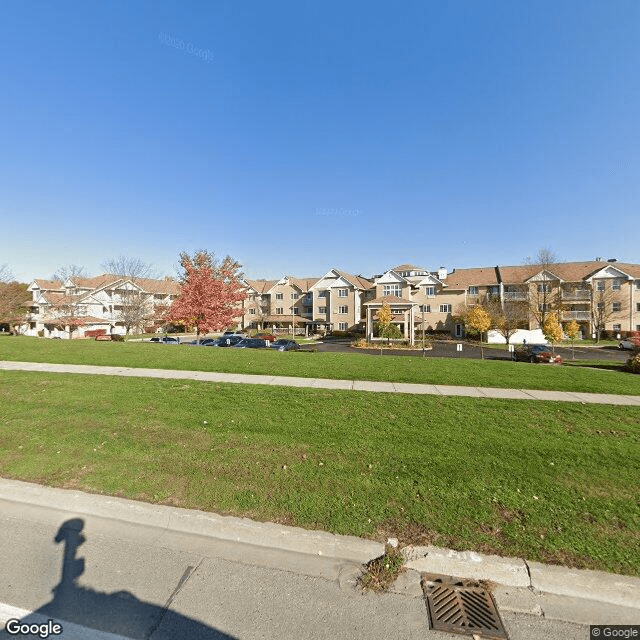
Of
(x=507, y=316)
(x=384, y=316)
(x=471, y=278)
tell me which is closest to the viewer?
(x=384, y=316)

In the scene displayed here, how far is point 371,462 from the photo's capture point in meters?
5.04

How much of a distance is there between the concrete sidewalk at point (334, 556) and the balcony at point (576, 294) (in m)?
51.2

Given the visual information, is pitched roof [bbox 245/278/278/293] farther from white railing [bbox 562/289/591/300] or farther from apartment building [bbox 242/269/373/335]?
white railing [bbox 562/289/591/300]

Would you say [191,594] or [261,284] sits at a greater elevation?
[261,284]

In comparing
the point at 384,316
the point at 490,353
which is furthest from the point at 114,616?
the point at 384,316

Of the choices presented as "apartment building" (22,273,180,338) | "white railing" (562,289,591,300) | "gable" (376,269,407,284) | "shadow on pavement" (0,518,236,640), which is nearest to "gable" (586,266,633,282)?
"white railing" (562,289,591,300)

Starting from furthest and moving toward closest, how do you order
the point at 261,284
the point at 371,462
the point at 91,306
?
1. the point at 261,284
2. the point at 91,306
3. the point at 371,462

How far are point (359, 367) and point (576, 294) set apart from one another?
150 ft

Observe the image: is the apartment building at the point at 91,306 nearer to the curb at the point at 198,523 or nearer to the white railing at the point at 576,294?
the curb at the point at 198,523

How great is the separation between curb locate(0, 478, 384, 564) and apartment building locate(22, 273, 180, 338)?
130 feet

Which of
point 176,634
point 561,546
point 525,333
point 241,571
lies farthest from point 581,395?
point 525,333

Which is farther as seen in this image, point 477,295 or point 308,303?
point 308,303

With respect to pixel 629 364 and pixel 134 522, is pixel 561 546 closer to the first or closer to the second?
pixel 134 522

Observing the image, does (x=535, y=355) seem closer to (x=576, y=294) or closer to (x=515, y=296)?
(x=515, y=296)
